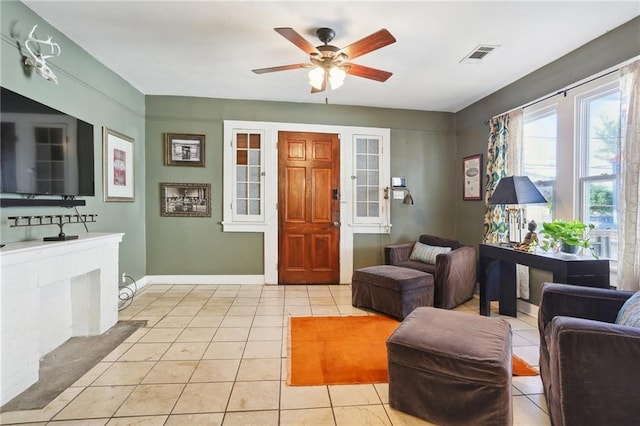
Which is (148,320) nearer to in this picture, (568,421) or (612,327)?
(568,421)

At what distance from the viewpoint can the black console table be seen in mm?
2240

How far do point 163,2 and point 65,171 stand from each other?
1.54 m

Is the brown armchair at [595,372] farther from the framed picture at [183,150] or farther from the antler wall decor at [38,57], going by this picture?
the framed picture at [183,150]

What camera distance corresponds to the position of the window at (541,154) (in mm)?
3109

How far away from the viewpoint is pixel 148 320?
9.91 feet

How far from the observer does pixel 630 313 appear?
1.60 meters

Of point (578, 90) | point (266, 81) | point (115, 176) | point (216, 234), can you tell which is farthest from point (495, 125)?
point (115, 176)

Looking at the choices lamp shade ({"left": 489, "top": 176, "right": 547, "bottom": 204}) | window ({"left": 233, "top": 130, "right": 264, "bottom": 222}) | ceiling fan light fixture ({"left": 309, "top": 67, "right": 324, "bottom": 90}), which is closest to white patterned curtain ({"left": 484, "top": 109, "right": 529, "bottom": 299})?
lamp shade ({"left": 489, "top": 176, "right": 547, "bottom": 204})

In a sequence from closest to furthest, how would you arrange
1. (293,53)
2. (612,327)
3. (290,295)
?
(612,327) < (293,53) < (290,295)

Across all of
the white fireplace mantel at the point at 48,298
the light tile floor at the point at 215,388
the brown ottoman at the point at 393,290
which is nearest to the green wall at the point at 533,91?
the brown ottoman at the point at 393,290

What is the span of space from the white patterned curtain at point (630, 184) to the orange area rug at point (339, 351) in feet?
3.44

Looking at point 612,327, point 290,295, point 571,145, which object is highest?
point 571,145

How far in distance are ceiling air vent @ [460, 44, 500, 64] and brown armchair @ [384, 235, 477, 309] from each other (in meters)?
1.99

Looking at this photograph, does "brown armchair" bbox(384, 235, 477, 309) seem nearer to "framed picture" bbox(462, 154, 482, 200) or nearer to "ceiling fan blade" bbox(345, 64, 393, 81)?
"framed picture" bbox(462, 154, 482, 200)
